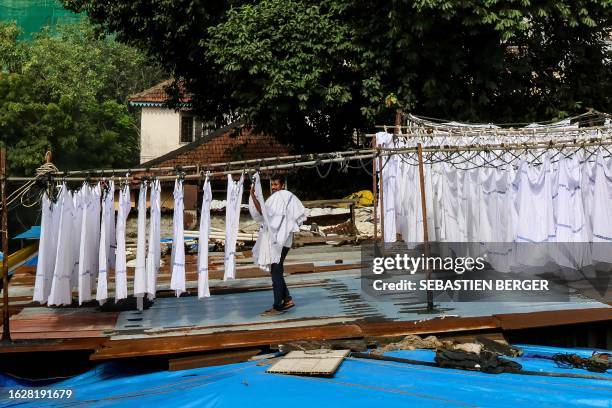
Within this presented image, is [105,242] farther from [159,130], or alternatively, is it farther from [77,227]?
[159,130]

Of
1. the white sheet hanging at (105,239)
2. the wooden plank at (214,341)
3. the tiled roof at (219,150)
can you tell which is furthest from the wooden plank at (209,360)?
the tiled roof at (219,150)

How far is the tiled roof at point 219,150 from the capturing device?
22.9 meters

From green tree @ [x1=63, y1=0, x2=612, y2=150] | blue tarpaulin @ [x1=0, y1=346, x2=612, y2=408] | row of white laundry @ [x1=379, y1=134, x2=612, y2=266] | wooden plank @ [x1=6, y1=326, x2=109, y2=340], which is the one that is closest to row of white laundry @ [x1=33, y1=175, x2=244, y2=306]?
wooden plank @ [x1=6, y1=326, x2=109, y2=340]

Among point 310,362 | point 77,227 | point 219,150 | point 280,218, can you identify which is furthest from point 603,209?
point 219,150

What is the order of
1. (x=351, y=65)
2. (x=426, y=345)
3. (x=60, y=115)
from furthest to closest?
(x=60, y=115) → (x=351, y=65) → (x=426, y=345)

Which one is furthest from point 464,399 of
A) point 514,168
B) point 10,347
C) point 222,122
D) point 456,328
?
point 222,122

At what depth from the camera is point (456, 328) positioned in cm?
714

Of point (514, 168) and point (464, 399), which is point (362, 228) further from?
point (464, 399)

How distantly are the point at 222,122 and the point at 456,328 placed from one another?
13.6 meters

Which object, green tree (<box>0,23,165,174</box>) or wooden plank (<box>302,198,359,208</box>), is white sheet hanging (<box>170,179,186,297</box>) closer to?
wooden plank (<box>302,198,359,208</box>)

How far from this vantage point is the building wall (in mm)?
27922

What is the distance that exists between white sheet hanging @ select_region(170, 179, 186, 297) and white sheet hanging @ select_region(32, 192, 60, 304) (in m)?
1.33

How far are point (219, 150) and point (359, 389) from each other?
18.8 meters

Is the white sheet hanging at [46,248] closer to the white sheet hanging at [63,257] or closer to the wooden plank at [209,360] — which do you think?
the white sheet hanging at [63,257]
